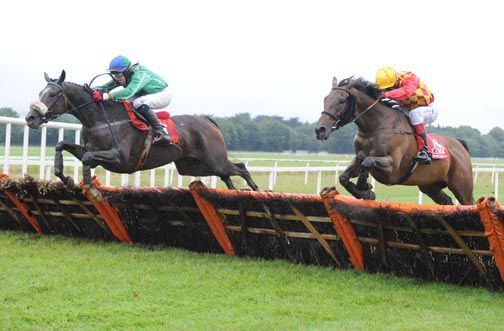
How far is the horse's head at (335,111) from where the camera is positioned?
6.52 meters

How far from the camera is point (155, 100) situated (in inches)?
300

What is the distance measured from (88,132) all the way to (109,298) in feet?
8.70

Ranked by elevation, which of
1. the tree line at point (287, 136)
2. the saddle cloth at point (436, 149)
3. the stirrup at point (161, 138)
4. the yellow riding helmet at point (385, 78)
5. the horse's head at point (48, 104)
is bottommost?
the tree line at point (287, 136)

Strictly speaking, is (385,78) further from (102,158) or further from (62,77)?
(62,77)

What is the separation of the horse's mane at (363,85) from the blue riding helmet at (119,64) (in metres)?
2.17

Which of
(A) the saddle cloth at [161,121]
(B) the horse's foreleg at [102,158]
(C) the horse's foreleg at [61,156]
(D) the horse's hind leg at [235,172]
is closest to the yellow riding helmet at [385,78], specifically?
(D) the horse's hind leg at [235,172]

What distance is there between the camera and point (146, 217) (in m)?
7.61

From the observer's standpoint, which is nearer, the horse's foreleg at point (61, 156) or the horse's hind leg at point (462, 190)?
the horse's foreleg at point (61, 156)

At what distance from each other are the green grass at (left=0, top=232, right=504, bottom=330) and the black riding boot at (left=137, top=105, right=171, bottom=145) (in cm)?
125

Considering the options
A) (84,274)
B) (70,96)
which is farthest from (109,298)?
(70,96)

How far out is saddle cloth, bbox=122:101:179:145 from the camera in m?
7.43

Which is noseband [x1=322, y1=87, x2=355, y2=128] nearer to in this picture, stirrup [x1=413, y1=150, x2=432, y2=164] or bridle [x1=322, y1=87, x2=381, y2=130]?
bridle [x1=322, y1=87, x2=381, y2=130]

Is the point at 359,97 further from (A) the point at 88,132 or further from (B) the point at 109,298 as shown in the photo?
(B) the point at 109,298

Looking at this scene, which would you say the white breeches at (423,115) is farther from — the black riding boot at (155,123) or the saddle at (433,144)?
the black riding boot at (155,123)
